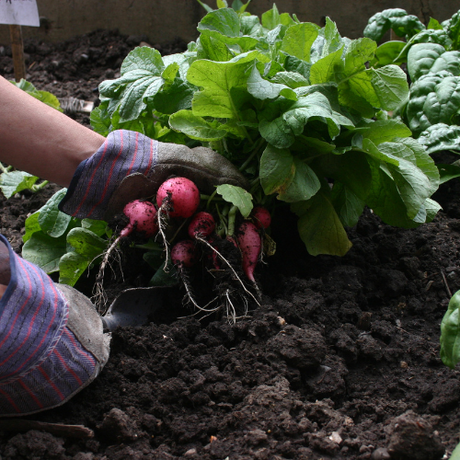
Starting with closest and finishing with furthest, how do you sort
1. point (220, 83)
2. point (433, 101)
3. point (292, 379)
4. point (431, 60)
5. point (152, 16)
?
point (292, 379) < point (220, 83) < point (433, 101) < point (431, 60) < point (152, 16)

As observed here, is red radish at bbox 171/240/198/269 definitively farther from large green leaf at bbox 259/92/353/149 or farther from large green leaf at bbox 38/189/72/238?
large green leaf at bbox 38/189/72/238

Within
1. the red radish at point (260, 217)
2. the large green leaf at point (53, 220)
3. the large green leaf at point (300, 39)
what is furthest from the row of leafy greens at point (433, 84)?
the large green leaf at point (53, 220)

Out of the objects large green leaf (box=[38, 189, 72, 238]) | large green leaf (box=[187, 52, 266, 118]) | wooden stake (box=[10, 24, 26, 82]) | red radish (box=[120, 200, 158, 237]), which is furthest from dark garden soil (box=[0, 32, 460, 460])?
wooden stake (box=[10, 24, 26, 82])

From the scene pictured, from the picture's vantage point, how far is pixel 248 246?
177cm

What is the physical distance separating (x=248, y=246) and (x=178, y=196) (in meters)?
0.32

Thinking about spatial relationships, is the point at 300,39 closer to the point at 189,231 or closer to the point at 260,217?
the point at 260,217

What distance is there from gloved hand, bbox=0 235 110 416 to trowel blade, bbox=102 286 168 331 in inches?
12.7

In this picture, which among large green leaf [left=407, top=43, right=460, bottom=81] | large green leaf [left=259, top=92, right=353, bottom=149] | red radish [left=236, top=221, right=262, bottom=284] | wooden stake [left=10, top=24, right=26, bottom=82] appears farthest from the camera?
wooden stake [left=10, top=24, right=26, bottom=82]

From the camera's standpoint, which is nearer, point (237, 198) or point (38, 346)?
point (38, 346)

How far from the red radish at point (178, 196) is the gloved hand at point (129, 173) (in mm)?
→ 83

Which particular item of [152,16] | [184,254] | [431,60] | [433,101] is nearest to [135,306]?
[184,254]

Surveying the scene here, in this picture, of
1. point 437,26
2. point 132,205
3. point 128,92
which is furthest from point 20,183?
point 437,26

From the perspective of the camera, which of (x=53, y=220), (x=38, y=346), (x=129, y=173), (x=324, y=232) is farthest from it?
(x=53, y=220)

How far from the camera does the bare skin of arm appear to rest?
1593 millimetres
